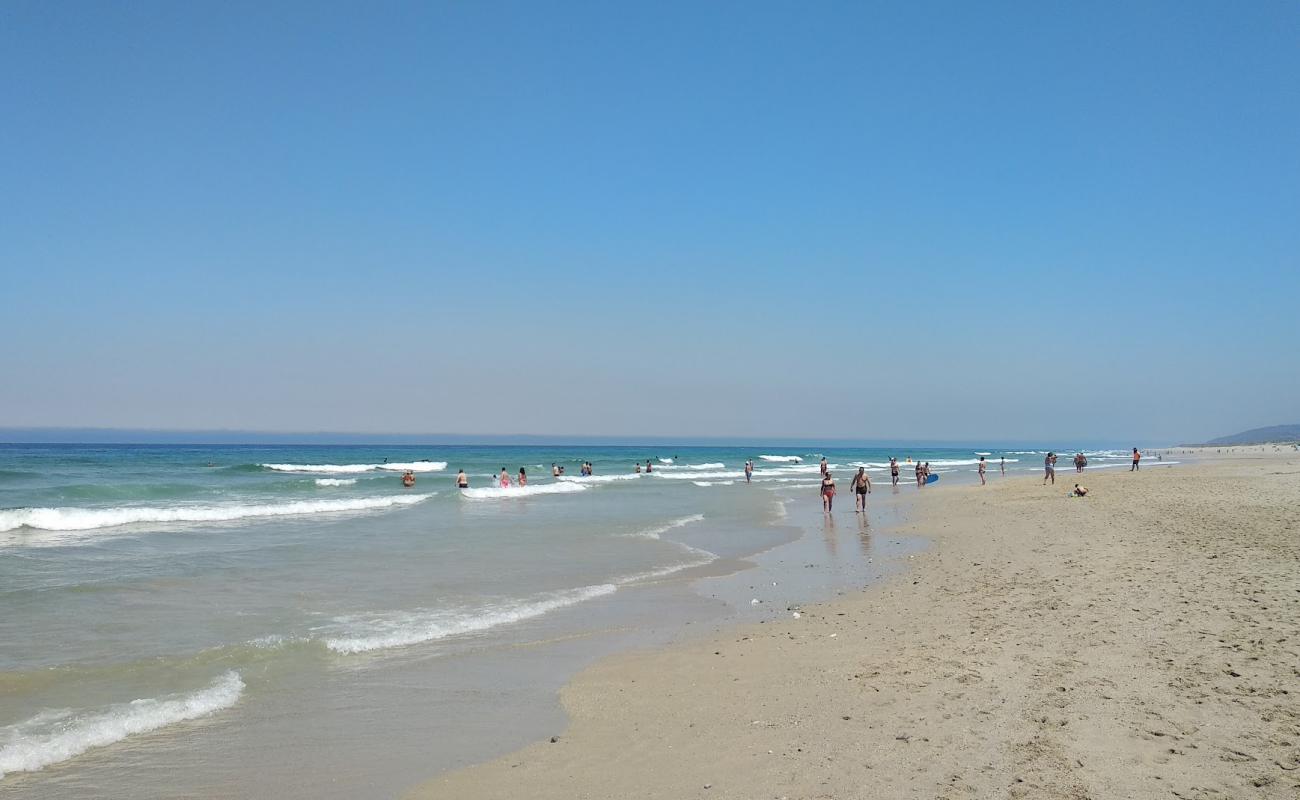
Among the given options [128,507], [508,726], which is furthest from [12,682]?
[128,507]

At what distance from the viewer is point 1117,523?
754 inches

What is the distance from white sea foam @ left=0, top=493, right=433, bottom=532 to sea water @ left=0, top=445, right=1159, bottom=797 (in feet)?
0.37

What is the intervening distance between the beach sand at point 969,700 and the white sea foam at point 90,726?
2.88 meters

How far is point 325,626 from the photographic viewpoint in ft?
33.7

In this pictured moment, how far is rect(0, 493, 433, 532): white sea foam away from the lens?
22.8 meters

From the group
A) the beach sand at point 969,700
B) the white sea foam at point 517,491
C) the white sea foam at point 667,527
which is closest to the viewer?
the beach sand at point 969,700

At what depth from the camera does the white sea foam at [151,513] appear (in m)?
22.8

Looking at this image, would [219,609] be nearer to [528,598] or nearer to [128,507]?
[528,598]

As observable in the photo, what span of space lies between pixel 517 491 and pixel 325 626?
30648 mm

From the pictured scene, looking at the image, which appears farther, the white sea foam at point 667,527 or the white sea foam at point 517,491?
the white sea foam at point 517,491

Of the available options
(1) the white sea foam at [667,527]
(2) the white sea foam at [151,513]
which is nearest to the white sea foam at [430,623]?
(1) the white sea foam at [667,527]

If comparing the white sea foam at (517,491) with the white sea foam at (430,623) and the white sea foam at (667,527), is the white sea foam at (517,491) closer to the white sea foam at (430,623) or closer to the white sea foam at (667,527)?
the white sea foam at (667,527)

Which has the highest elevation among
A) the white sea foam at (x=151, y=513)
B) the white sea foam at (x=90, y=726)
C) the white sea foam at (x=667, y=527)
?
the white sea foam at (x=90, y=726)

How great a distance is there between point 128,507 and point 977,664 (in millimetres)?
29863
